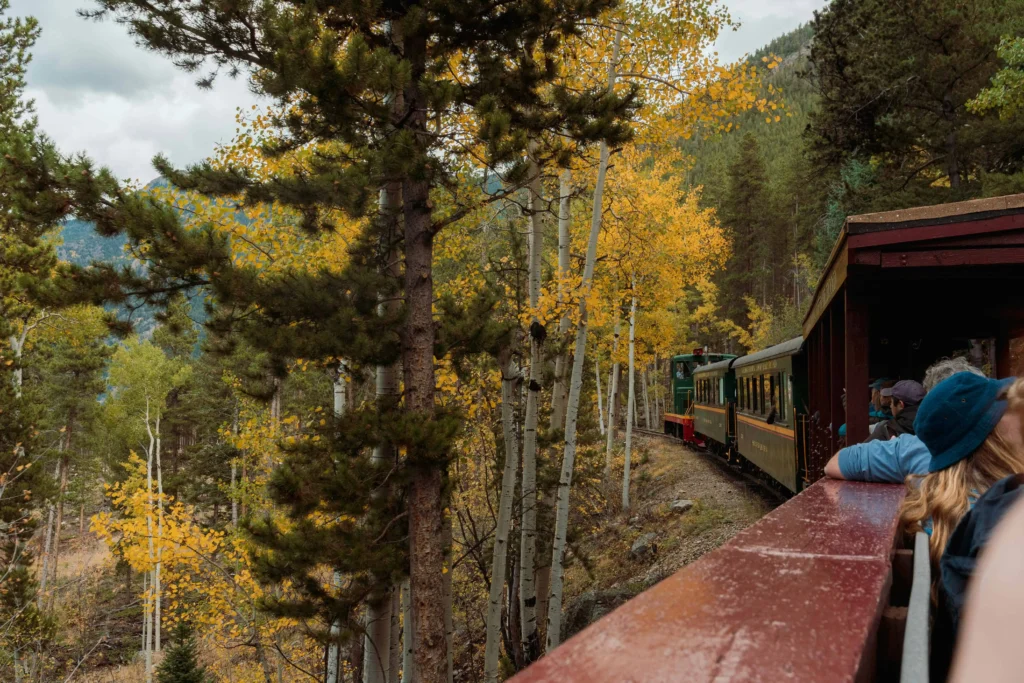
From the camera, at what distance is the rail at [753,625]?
0.90 m

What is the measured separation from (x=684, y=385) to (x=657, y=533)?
551 inches

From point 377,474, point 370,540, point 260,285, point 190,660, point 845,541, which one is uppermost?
point 260,285

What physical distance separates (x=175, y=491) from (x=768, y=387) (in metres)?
34.2

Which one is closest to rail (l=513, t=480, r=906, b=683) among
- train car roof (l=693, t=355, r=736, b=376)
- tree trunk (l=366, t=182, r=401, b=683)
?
tree trunk (l=366, t=182, r=401, b=683)

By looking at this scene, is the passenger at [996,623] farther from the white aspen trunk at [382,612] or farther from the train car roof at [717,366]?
the train car roof at [717,366]

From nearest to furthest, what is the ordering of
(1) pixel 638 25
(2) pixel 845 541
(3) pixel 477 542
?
(2) pixel 845 541, (1) pixel 638 25, (3) pixel 477 542

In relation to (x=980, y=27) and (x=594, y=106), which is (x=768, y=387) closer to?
(x=594, y=106)

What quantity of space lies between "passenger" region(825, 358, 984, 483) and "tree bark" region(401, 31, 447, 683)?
15.7ft

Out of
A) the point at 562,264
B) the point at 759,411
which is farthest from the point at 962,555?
the point at 759,411

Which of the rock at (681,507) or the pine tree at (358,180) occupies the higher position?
the pine tree at (358,180)

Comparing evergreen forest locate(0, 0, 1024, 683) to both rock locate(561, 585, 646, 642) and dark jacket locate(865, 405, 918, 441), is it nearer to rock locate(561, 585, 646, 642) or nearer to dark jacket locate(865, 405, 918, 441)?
rock locate(561, 585, 646, 642)

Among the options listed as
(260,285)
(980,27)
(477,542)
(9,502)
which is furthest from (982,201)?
(9,502)

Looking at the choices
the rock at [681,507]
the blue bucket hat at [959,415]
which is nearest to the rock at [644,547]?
the rock at [681,507]

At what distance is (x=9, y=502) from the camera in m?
20.5
